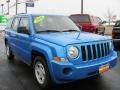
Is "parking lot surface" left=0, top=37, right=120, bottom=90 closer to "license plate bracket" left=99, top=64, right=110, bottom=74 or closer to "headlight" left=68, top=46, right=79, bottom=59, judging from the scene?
"license plate bracket" left=99, top=64, right=110, bottom=74

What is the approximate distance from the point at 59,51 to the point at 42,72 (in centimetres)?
88

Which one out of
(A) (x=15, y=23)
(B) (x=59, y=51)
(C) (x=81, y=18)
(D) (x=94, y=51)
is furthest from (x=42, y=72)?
(C) (x=81, y=18)

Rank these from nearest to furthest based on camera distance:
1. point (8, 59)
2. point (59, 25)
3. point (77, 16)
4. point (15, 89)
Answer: point (15, 89) < point (59, 25) < point (8, 59) < point (77, 16)

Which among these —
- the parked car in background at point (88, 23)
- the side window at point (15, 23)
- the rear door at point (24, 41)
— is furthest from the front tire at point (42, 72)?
the parked car in background at point (88, 23)

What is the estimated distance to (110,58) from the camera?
6.07 meters

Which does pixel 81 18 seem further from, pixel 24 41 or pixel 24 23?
pixel 24 41

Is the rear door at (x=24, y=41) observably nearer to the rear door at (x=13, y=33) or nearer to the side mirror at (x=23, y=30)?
the side mirror at (x=23, y=30)

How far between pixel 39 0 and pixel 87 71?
3773 cm

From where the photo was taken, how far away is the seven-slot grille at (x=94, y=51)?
5.43 metres

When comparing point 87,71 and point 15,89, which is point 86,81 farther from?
point 15,89

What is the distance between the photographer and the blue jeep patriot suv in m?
5.29

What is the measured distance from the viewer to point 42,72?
234 inches

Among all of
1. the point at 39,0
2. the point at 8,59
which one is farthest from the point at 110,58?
the point at 39,0

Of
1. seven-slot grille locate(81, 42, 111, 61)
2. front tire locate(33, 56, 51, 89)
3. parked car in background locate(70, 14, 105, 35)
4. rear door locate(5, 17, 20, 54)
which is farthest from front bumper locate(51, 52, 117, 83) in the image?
parked car in background locate(70, 14, 105, 35)
